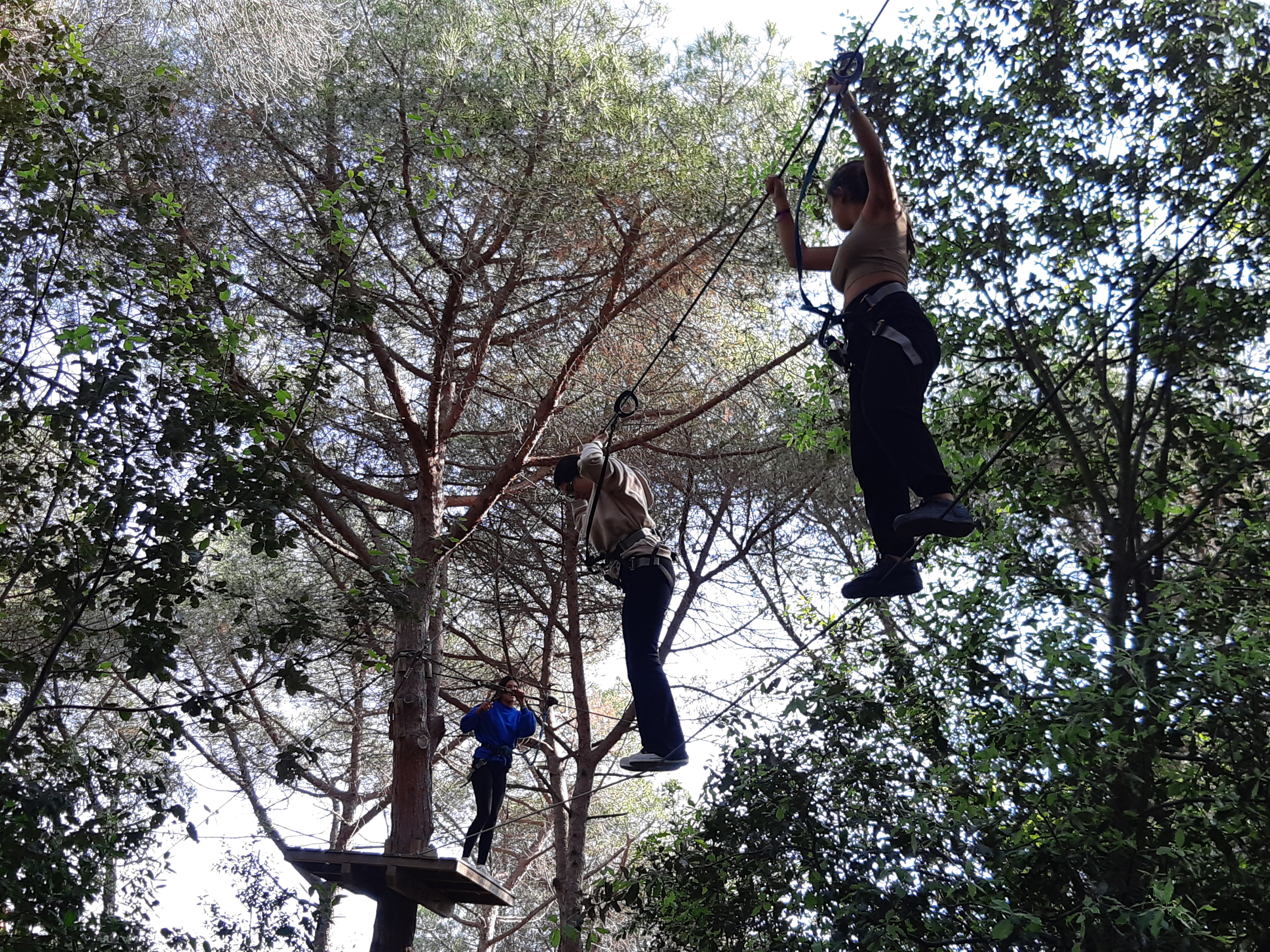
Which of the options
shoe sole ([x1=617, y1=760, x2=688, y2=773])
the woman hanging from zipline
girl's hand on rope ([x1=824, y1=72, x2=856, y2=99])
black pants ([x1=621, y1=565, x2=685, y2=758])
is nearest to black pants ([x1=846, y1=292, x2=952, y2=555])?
the woman hanging from zipline

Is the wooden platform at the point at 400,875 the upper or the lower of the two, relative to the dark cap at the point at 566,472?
lower

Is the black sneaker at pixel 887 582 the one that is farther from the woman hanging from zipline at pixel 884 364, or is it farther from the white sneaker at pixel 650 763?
the white sneaker at pixel 650 763

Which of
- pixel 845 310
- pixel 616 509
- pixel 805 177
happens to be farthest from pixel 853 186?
pixel 616 509

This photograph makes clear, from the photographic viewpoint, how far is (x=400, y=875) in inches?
262

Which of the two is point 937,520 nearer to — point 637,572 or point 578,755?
point 637,572

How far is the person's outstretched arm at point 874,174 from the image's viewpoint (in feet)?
9.30

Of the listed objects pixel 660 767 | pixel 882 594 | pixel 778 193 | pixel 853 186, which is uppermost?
pixel 778 193

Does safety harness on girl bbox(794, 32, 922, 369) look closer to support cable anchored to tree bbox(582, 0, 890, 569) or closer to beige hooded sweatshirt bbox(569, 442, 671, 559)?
support cable anchored to tree bbox(582, 0, 890, 569)

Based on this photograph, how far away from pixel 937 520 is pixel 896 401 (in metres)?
0.43

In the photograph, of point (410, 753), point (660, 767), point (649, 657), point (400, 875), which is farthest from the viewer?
point (410, 753)

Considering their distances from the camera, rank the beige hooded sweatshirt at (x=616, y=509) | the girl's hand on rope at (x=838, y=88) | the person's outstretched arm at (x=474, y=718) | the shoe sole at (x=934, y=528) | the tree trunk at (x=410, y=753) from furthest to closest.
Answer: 1. the person's outstretched arm at (x=474, y=718)
2. the tree trunk at (x=410, y=753)
3. the beige hooded sweatshirt at (x=616, y=509)
4. the girl's hand on rope at (x=838, y=88)
5. the shoe sole at (x=934, y=528)

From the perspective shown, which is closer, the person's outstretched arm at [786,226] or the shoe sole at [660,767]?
the person's outstretched arm at [786,226]

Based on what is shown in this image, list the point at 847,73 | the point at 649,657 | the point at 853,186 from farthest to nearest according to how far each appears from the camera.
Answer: the point at 649,657
the point at 853,186
the point at 847,73

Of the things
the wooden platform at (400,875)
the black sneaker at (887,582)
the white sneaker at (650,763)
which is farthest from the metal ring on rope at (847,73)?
the wooden platform at (400,875)
